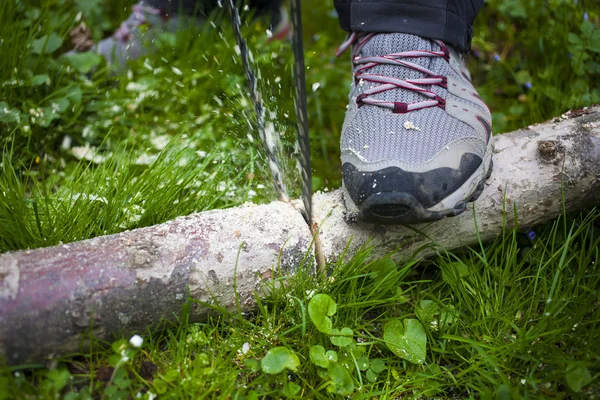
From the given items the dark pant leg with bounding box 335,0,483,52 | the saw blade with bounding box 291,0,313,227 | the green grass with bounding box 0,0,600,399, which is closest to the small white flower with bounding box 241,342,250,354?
the green grass with bounding box 0,0,600,399

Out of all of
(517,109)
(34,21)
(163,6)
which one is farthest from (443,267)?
(34,21)

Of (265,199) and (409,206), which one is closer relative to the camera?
(409,206)

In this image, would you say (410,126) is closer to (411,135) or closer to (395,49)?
(411,135)

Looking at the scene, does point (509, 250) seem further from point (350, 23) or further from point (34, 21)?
point (34, 21)

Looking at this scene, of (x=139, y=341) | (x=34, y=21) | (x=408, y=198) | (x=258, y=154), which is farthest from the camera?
(x=34, y=21)

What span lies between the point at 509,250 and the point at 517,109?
92 cm

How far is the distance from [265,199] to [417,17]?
2.39 ft

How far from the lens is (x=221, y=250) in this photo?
1.31 metres

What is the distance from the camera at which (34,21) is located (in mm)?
2104

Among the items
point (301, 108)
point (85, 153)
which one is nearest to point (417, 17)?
point (301, 108)

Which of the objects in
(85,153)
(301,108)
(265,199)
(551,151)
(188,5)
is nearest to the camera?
(301,108)

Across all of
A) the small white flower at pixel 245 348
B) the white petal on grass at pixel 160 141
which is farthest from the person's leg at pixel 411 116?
the white petal on grass at pixel 160 141

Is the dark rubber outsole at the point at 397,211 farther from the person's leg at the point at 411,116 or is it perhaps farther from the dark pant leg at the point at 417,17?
the dark pant leg at the point at 417,17

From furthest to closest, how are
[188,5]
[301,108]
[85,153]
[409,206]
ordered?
[188,5]
[85,153]
[301,108]
[409,206]
